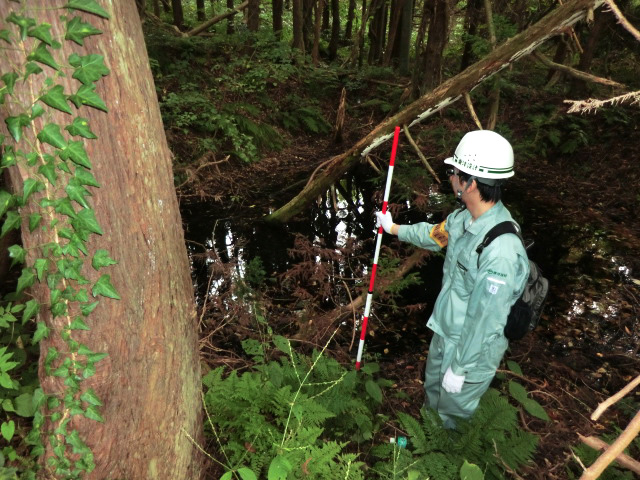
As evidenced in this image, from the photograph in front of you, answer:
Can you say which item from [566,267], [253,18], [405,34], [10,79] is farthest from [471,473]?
[405,34]

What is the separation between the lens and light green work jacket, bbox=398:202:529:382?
258 centimetres

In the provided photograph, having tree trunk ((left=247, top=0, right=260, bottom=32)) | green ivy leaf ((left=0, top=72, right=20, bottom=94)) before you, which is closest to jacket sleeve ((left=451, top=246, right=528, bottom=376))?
green ivy leaf ((left=0, top=72, right=20, bottom=94))

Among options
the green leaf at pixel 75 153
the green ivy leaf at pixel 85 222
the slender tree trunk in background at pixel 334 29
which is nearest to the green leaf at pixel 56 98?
the green leaf at pixel 75 153

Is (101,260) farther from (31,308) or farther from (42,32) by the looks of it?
(42,32)

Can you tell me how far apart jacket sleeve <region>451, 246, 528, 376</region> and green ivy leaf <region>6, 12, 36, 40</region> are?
2.44m

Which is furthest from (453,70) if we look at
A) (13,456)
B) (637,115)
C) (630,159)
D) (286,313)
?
(13,456)

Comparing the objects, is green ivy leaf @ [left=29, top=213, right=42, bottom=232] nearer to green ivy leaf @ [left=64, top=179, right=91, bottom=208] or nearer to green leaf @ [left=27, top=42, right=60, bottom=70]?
green ivy leaf @ [left=64, top=179, right=91, bottom=208]

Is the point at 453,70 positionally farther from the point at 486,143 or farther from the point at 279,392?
the point at 279,392

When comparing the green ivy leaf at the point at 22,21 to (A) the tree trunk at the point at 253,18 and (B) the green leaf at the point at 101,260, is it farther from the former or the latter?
(A) the tree trunk at the point at 253,18

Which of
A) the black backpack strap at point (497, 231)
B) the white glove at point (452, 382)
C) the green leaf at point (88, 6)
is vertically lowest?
the white glove at point (452, 382)

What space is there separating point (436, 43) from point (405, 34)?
6538mm

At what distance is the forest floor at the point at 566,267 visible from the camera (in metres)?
3.94

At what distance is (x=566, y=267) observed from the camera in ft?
21.2

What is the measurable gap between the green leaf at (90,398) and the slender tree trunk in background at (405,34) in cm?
1409
